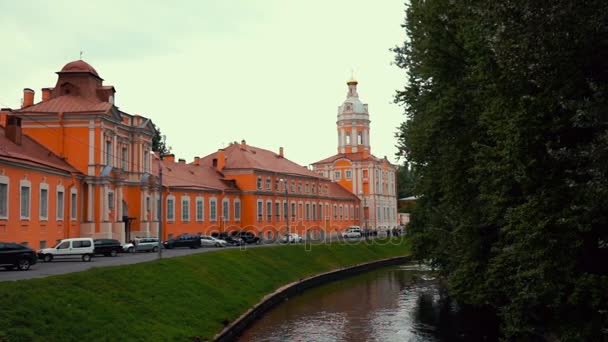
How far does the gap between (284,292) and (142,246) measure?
17.1 metres

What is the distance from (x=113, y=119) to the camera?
168 ft

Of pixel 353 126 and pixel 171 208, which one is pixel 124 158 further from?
pixel 353 126

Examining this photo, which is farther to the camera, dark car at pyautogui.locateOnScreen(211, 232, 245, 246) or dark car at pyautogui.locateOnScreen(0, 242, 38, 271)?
dark car at pyautogui.locateOnScreen(211, 232, 245, 246)

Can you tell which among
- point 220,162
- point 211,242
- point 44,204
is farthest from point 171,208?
point 44,204

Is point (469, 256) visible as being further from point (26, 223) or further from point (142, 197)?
point (142, 197)

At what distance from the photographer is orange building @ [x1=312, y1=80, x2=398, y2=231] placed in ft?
338

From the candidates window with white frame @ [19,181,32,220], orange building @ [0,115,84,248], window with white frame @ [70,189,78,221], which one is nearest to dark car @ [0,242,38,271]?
orange building @ [0,115,84,248]

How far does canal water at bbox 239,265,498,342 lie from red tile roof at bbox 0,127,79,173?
18.9 metres

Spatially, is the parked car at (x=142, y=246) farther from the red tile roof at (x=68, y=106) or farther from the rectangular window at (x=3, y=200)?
the rectangular window at (x=3, y=200)

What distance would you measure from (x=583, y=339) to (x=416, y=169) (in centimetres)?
1482

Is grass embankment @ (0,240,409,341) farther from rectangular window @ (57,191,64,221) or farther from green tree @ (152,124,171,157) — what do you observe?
green tree @ (152,124,171,157)

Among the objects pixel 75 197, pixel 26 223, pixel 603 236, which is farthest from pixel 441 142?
pixel 75 197

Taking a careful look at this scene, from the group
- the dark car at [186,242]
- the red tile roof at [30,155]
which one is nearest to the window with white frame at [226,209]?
the dark car at [186,242]

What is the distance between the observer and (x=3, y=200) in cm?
3703
